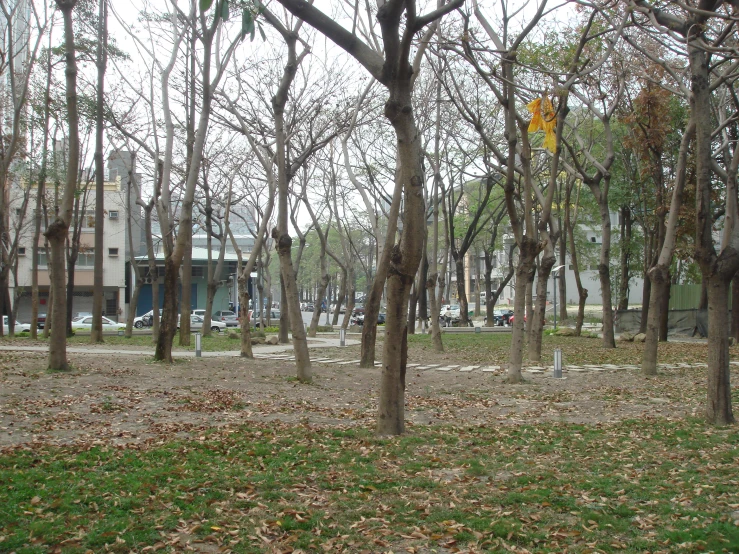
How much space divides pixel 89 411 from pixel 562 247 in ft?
91.1

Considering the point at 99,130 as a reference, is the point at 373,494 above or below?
below

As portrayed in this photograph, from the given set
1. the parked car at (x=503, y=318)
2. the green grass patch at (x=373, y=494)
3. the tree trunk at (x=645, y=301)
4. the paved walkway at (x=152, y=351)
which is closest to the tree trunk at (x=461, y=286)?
the parked car at (x=503, y=318)

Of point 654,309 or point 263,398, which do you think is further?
point 654,309

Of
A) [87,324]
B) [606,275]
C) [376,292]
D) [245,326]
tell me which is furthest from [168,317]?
[87,324]

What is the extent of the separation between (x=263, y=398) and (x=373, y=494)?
5.39m

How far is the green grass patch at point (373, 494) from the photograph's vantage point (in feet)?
14.9

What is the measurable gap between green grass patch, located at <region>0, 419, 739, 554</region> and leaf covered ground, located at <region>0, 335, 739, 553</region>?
0.02 metres

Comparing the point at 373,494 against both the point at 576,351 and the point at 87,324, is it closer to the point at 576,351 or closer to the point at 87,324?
the point at 576,351

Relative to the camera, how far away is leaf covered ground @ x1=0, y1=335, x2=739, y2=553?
4.58 m

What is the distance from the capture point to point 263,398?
1069 centimetres

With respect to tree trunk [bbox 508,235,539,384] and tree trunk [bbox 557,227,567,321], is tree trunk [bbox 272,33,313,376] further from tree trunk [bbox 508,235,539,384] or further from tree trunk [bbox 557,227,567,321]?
tree trunk [bbox 557,227,567,321]

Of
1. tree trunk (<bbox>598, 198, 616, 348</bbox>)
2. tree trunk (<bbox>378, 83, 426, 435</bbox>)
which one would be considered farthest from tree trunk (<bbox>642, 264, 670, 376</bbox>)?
tree trunk (<bbox>378, 83, 426, 435</bbox>)

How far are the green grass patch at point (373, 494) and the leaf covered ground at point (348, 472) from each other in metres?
0.02

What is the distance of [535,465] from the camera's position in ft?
21.7
